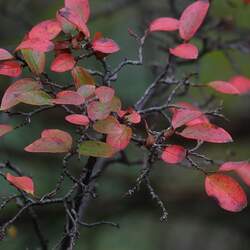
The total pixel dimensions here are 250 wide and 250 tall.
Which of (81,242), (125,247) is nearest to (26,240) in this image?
(81,242)

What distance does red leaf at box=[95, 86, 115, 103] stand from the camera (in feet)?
3.14

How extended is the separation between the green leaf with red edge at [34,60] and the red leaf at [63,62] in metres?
0.02

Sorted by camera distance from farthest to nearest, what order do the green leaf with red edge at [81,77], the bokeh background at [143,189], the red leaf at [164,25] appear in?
the bokeh background at [143,189] < the red leaf at [164,25] < the green leaf with red edge at [81,77]

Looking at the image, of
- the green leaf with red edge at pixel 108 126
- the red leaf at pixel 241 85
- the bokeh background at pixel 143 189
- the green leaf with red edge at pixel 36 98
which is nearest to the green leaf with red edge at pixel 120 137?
the green leaf with red edge at pixel 108 126

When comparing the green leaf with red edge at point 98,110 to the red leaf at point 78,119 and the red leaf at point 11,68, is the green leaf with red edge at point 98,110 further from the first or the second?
the red leaf at point 11,68

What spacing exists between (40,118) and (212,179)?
1.56 metres

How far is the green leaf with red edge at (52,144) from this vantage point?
95 cm

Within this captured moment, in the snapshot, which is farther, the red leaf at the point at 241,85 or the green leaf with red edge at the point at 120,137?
the red leaf at the point at 241,85

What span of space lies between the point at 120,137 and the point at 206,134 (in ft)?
0.51

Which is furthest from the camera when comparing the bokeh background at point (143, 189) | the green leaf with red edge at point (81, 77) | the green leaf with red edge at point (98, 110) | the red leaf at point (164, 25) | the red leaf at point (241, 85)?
the bokeh background at point (143, 189)

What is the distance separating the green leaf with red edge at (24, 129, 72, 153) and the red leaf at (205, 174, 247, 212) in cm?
26

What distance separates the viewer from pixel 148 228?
2.27 metres

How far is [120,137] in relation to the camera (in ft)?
3.12

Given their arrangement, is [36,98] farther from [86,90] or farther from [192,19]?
[192,19]
